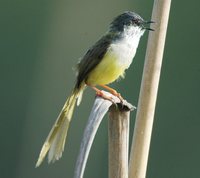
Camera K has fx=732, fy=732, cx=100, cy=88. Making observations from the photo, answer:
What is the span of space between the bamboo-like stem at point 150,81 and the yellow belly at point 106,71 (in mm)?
645

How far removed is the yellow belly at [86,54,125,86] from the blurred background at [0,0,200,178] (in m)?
1.72

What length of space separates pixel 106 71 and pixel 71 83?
209 cm

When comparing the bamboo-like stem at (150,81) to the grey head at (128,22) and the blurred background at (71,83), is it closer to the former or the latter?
the grey head at (128,22)

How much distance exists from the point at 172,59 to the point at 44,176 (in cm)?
120

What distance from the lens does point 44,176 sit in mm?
5086

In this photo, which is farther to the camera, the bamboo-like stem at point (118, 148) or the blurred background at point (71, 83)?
the blurred background at point (71, 83)

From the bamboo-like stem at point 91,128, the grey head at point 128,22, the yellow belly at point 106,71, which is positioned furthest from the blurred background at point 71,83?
the bamboo-like stem at point 91,128

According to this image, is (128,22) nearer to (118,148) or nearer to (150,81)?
(150,81)

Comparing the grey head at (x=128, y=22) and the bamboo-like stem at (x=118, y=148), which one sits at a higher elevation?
the grey head at (x=128, y=22)

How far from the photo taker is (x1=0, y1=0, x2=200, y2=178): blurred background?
480 centimetres

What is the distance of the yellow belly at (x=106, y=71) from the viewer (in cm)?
293

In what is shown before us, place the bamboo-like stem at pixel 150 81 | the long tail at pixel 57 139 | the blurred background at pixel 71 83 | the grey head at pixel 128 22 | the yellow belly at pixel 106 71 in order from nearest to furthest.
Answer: the bamboo-like stem at pixel 150 81, the long tail at pixel 57 139, the yellow belly at pixel 106 71, the grey head at pixel 128 22, the blurred background at pixel 71 83

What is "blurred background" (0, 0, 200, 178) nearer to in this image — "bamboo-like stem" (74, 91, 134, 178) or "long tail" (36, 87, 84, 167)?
"long tail" (36, 87, 84, 167)

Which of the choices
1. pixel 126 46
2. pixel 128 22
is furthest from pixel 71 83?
pixel 126 46
